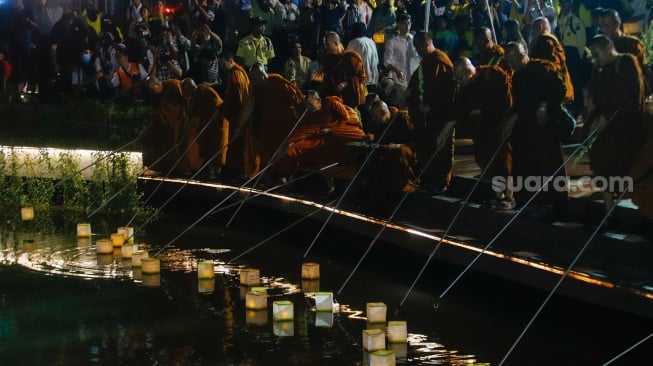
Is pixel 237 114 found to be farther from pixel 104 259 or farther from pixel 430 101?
pixel 104 259

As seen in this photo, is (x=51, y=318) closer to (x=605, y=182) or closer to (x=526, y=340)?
(x=526, y=340)

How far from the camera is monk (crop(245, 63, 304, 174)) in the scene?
50.5 feet

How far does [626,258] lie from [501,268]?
0.94m

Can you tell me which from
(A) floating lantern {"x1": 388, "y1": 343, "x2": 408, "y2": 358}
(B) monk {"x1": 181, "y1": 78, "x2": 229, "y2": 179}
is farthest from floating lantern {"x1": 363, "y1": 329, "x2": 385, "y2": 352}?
(B) monk {"x1": 181, "y1": 78, "x2": 229, "y2": 179}

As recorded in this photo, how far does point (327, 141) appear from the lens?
1421 centimetres

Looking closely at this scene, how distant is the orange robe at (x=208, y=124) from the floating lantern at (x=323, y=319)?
6.91 m

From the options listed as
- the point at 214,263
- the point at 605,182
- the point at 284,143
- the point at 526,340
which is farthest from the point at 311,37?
the point at 526,340

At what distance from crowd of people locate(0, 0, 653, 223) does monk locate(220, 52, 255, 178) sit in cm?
2

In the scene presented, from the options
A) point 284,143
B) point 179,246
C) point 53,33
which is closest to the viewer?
point 179,246

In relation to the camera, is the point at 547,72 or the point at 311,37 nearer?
the point at 547,72

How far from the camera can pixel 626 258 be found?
A: 9875 mm

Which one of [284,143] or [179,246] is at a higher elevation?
[284,143]

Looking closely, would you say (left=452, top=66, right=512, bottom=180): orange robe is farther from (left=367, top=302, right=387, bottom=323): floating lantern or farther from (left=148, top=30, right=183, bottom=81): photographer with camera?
(left=148, top=30, right=183, bottom=81): photographer with camera

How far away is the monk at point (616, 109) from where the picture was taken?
34.0ft
